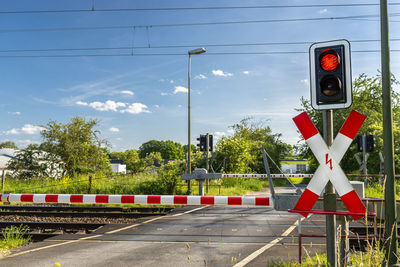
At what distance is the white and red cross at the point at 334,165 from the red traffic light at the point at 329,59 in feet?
1.83

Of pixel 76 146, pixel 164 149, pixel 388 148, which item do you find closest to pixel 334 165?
pixel 388 148

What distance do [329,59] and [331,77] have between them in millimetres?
209

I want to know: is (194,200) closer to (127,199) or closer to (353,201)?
(127,199)

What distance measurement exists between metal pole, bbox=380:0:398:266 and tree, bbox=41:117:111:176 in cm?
2201

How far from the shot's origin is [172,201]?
5383 millimetres

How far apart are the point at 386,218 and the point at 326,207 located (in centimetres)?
173

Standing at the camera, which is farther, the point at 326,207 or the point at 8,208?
the point at 8,208

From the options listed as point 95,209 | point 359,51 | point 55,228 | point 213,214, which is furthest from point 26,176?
point 359,51

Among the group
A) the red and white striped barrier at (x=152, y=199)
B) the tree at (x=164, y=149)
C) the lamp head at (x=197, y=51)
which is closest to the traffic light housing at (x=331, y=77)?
the red and white striped barrier at (x=152, y=199)

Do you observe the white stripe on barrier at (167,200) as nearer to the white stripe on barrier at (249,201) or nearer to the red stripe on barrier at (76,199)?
the white stripe on barrier at (249,201)

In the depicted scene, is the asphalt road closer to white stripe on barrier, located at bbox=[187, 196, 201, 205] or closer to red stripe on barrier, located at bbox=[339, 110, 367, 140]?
white stripe on barrier, located at bbox=[187, 196, 201, 205]

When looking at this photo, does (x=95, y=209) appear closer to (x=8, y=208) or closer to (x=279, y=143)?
(x=8, y=208)

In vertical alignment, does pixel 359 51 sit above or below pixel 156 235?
above

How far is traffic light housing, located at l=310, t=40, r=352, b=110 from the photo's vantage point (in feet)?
10.3
